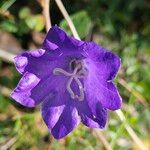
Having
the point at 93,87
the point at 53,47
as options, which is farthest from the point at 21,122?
the point at 53,47

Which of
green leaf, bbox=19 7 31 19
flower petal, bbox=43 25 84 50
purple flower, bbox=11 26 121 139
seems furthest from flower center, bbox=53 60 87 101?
green leaf, bbox=19 7 31 19

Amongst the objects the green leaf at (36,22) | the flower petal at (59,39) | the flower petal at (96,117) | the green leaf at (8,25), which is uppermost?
the flower petal at (59,39)

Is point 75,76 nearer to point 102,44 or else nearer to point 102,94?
point 102,94

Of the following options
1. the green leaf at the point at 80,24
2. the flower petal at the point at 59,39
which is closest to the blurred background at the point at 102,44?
the green leaf at the point at 80,24

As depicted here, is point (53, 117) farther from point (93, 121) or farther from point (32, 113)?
point (32, 113)

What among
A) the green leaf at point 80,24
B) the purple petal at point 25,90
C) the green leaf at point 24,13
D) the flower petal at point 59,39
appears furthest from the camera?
the green leaf at point 24,13

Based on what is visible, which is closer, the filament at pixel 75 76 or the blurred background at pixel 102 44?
the filament at pixel 75 76

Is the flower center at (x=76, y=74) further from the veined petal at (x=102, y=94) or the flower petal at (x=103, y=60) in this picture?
the flower petal at (x=103, y=60)
